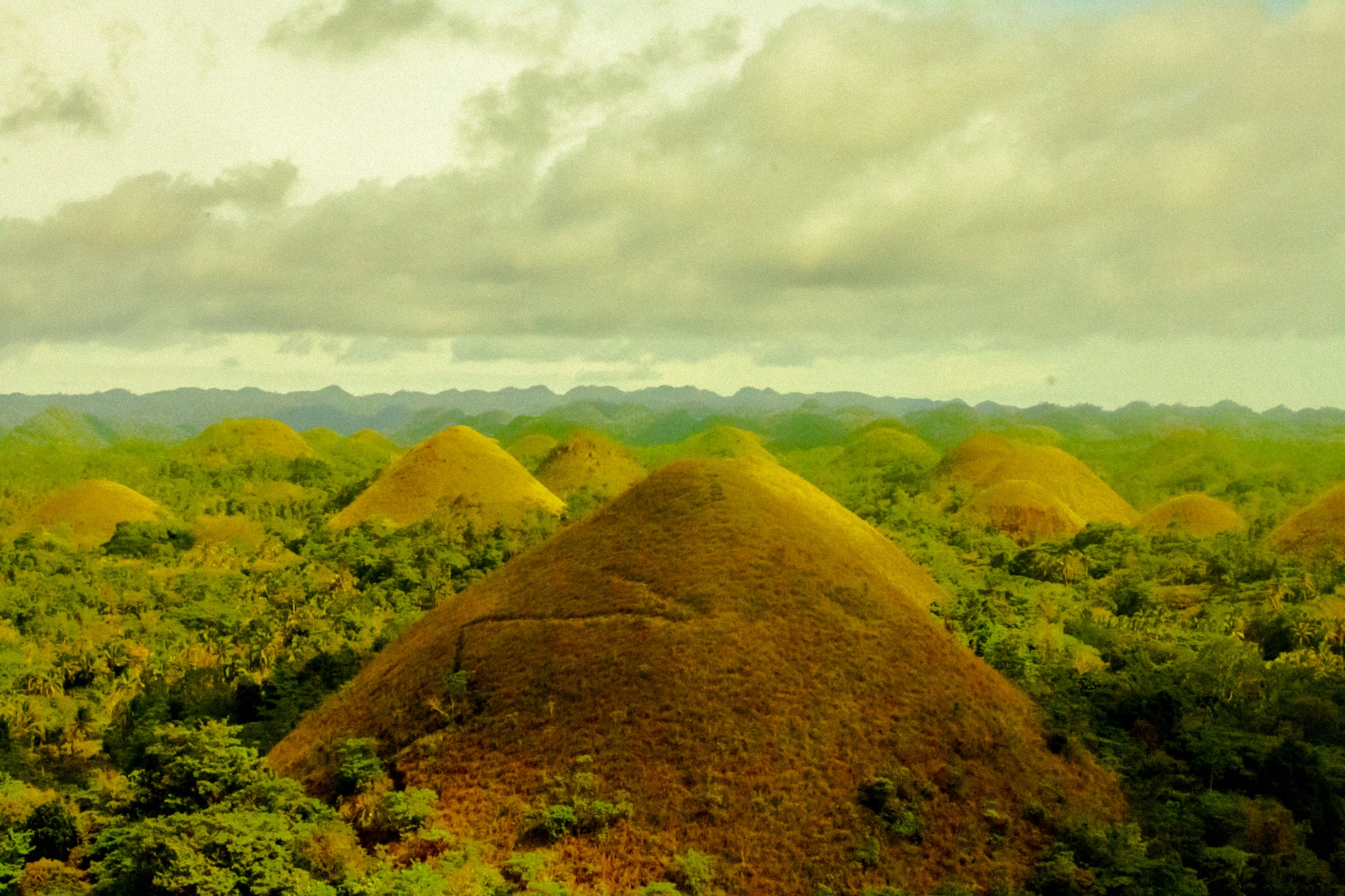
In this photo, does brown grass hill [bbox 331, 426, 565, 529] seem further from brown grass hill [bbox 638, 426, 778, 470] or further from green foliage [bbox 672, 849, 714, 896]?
green foliage [bbox 672, 849, 714, 896]

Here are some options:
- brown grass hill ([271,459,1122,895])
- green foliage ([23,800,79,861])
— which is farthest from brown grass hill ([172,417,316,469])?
green foliage ([23,800,79,861])

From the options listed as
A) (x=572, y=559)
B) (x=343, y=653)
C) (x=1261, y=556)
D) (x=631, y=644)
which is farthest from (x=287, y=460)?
(x=1261, y=556)

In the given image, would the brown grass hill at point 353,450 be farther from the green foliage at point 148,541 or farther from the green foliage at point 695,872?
the green foliage at point 695,872

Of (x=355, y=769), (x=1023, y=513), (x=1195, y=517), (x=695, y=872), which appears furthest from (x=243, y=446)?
(x=695, y=872)

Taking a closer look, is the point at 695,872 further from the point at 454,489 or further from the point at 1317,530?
the point at 454,489

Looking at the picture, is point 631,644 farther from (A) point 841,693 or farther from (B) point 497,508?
(B) point 497,508

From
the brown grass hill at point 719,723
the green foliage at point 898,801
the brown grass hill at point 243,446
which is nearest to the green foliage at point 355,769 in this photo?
the brown grass hill at point 719,723
